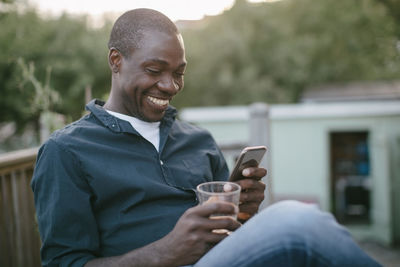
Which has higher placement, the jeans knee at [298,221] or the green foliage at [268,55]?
Result: the green foliage at [268,55]

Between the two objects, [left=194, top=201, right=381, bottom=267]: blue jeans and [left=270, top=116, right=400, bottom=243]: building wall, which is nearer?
[left=194, top=201, right=381, bottom=267]: blue jeans

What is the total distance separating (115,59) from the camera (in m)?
1.67

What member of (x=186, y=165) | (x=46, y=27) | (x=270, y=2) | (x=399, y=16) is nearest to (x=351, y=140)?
(x=399, y=16)

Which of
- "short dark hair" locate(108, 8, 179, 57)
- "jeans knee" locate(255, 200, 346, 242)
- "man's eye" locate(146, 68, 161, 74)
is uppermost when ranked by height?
"short dark hair" locate(108, 8, 179, 57)

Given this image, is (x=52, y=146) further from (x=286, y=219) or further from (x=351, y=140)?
(x=351, y=140)

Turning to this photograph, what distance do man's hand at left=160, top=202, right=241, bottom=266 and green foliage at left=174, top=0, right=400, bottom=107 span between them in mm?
16340

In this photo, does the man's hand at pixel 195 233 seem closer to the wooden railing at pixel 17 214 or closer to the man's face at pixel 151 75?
the man's face at pixel 151 75

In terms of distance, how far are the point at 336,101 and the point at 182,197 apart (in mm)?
10527

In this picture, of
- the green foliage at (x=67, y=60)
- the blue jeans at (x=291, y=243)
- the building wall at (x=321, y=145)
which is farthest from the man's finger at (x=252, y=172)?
the green foliage at (x=67, y=60)

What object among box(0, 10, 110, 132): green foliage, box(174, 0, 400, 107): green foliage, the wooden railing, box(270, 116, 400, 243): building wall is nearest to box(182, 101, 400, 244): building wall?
box(270, 116, 400, 243): building wall

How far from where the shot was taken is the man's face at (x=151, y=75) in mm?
1583

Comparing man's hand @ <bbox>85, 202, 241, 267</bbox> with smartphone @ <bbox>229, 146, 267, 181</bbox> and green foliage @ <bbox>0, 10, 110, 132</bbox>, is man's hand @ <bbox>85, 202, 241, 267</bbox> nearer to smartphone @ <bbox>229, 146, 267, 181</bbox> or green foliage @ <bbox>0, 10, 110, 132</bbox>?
smartphone @ <bbox>229, 146, 267, 181</bbox>

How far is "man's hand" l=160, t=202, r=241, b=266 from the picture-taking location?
1.14m

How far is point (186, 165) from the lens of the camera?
1.75 metres
